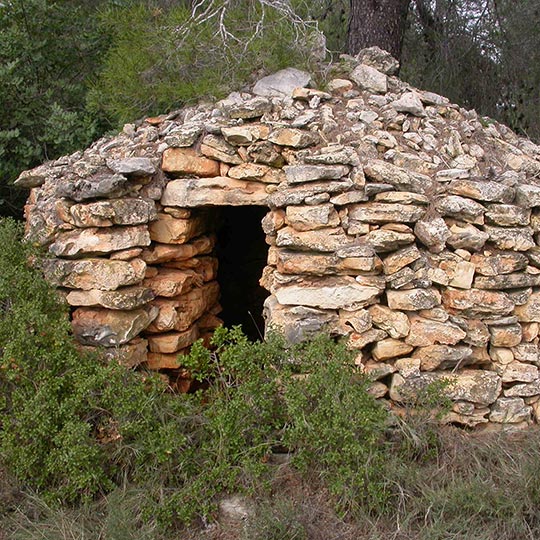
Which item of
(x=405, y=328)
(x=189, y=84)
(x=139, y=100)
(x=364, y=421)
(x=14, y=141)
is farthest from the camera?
(x=14, y=141)

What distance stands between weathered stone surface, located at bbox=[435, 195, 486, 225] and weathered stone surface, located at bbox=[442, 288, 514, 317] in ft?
1.42

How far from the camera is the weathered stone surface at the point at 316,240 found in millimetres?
3883

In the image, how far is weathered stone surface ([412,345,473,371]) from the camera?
12.5ft

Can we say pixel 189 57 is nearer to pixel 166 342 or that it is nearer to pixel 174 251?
pixel 174 251

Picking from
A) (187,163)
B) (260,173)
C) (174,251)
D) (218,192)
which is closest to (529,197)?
(260,173)

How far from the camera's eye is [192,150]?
4.30 meters

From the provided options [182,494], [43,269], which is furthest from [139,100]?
[182,494]

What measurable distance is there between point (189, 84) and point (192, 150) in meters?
0.72

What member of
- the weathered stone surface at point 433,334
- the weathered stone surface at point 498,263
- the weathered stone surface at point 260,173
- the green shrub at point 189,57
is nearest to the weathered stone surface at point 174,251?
the weathered stone surface at point 260,173

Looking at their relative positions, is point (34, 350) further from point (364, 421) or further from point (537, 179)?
point (537, 179)

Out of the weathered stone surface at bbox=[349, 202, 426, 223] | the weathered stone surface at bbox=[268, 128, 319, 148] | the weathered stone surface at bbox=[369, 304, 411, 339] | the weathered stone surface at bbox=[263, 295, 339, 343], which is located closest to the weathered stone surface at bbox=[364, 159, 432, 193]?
the weathered stone surface at bbox=[349, 202, 426, 223]

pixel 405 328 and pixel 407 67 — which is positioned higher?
pixel 407 67

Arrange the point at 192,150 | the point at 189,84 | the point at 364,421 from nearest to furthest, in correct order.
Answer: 1. the point at 364,421
2. the point at 192,150
3. the point at 189,84

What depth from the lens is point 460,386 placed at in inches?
150
